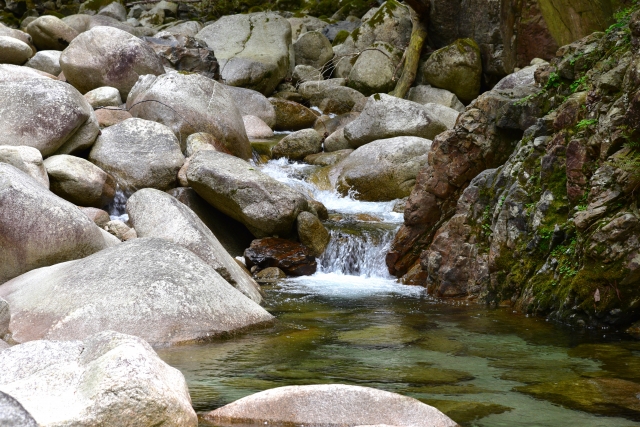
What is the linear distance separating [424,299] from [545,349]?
283 cm

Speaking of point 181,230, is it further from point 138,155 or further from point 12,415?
point 12,415

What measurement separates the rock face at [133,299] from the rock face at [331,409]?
81.3 inches

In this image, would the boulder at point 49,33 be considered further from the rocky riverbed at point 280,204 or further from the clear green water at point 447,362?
the clear green water at point 447,362

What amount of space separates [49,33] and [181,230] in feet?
47.3

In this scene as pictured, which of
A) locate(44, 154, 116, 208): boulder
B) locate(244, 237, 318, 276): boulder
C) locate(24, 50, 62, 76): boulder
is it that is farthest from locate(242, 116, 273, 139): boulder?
locate(244, 237, 318, 276): boulder

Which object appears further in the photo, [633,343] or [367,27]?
[367,27]

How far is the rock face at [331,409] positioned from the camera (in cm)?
398

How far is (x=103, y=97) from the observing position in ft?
49.9

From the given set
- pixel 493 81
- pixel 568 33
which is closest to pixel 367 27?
pixel 493 81

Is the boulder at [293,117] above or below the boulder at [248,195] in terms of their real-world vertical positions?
above

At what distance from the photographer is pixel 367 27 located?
75.4 ft

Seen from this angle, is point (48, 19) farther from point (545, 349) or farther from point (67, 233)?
point (545, 349)

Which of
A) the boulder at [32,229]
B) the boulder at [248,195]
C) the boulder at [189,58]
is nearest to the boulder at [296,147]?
the boulder at [189,58]

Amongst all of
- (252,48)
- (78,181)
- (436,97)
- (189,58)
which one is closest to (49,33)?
(189,58)
